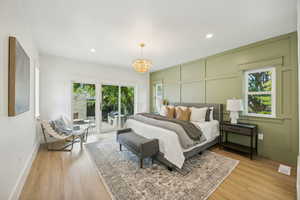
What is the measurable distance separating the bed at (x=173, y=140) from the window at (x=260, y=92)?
666mm

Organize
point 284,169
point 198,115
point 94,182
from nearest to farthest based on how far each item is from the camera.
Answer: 1. point 94,182
2. point 284,169
3. point 198,115

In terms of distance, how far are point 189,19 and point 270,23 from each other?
145cm

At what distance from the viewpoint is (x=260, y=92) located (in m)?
2.89

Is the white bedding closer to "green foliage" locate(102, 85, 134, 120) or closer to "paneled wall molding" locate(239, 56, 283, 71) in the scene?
"paneled wall molding" locate(239, 56, 283, 71)

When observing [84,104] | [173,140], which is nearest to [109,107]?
[84,104]

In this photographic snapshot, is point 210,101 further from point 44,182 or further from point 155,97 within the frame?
point 44,182

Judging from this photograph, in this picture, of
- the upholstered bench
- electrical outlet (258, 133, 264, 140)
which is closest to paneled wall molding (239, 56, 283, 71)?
electrical outlet (258, 133, 264, 140)

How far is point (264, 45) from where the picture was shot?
2.75 m

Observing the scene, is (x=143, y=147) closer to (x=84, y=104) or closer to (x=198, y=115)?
(x=198, y=115)

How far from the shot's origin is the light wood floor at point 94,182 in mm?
1664

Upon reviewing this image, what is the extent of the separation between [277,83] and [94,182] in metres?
3.94

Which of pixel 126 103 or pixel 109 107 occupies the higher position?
pixel 126 103

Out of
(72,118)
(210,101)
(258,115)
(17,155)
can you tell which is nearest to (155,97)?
(210,101)

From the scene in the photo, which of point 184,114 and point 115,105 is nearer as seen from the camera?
point 184,114
